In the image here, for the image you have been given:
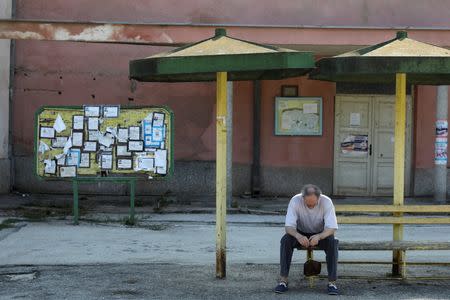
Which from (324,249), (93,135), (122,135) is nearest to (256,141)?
(122,135)

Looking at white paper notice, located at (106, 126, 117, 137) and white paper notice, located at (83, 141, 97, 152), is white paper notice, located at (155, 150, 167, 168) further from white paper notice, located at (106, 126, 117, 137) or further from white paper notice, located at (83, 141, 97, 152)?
white paper notice, located at (83, 141, 97, 152)

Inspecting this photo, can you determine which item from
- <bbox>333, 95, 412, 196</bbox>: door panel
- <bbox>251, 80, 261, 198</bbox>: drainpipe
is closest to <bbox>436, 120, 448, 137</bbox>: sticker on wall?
<bbox>333, 95, 412, 196</bbox>: door panel

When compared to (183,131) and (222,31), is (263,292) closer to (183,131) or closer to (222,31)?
(222,31)

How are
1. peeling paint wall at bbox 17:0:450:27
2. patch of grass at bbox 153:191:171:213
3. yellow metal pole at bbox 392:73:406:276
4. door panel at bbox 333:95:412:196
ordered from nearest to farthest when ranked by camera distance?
yellow metal pole at bbox 392:73:406:276 < patch of grass at bbox 153:191:171:213 < peeling paint wall at bbox 17:0:450:27 < door panel at bbox 333:95:412:196

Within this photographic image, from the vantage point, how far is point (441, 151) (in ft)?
46.9

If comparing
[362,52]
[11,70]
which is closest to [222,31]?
[362,52]

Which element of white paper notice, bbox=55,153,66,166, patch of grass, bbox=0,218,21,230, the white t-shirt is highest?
white paper notice, bbox=55,153,66,166

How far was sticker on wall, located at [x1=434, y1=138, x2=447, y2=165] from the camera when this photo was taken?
14.3 meters

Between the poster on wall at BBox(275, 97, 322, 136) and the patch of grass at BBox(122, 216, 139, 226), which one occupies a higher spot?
the poster on wall at BBox(275, 97, 322, 136)

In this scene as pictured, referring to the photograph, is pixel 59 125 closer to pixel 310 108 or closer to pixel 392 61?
pixel 310 108

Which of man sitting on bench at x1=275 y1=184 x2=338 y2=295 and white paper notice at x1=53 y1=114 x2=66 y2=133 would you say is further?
white paper notice at x1=53 y1=114 x2=66 y2=133

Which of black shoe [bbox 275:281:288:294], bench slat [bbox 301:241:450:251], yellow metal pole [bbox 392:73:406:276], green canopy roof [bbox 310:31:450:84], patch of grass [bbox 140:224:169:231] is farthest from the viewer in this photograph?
patch of grass [bbox 140:224:169:231]

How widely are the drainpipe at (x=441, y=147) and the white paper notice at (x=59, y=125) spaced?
23.8 feet

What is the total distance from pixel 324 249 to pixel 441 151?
25.8 feet
